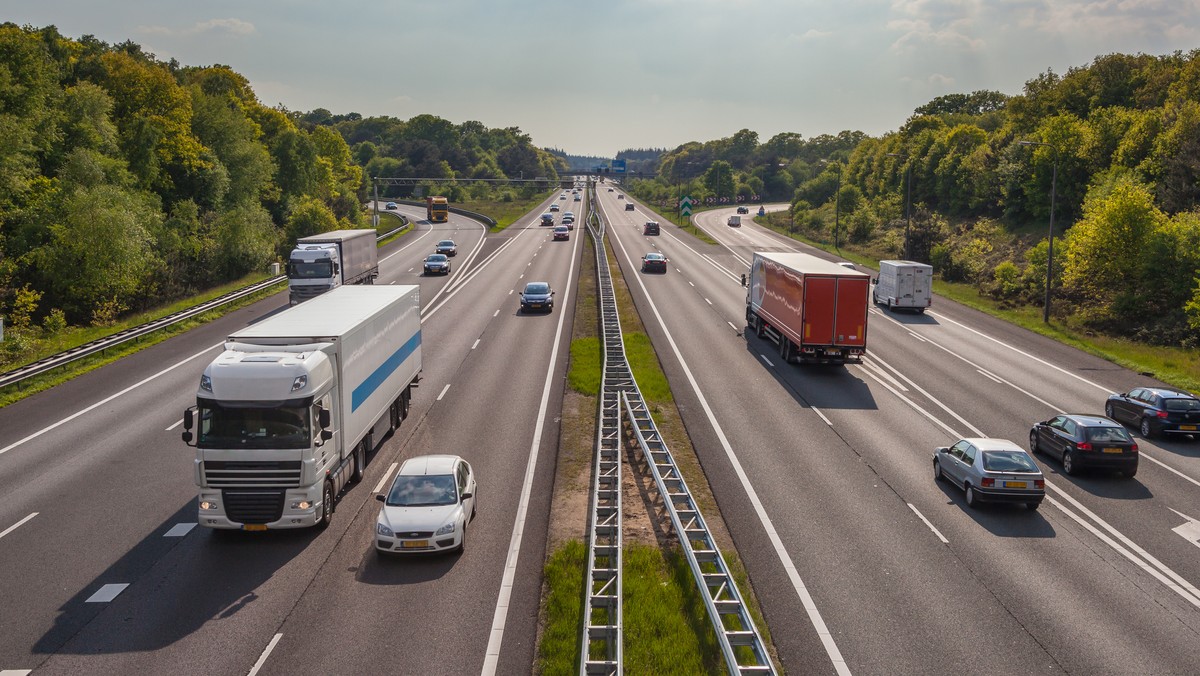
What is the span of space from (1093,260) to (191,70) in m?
93.8

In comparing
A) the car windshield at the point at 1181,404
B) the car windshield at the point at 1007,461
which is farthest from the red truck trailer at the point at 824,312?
the car windshield at the point at 1007,461

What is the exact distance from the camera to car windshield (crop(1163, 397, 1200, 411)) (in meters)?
26.7

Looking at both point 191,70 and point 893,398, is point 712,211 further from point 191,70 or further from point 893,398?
point 893,398

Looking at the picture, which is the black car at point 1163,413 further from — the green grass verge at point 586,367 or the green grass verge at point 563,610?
the green grass verge at point 563,610

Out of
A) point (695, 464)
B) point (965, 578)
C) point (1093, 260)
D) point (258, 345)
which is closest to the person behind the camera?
point (965, 578)

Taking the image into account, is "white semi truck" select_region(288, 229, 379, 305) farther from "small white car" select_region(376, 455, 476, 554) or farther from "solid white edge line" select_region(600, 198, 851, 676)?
"small white car" select_region(376, 455, 476, 554)

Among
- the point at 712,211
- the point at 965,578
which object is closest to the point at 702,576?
the point at 965,578

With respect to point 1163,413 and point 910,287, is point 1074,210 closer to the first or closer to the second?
point 910,287

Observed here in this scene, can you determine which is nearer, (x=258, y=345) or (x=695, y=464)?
(x=258, y=345)

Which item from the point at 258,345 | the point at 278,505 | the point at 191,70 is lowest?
the point at 278,505

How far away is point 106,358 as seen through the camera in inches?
1368

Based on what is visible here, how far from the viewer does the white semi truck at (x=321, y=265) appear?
1770 inches

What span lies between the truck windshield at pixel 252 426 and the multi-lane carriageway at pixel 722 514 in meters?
2.44

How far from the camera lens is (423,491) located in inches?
712
